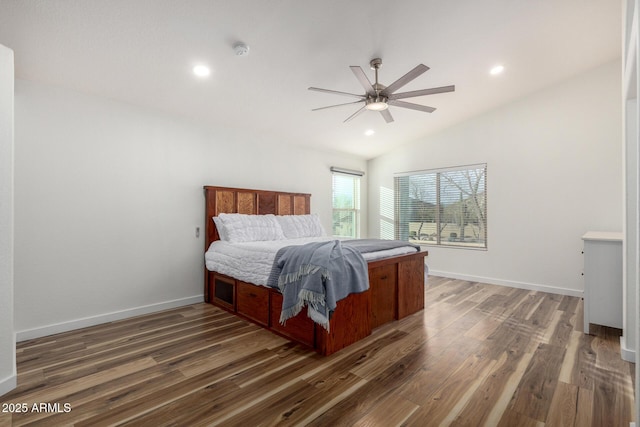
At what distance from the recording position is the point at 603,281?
9.04 feet

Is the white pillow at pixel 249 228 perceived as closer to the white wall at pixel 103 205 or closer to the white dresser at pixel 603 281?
the white wall at pixel 103 205

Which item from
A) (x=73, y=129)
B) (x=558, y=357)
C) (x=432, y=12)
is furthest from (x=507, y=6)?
(x=73, y=129)

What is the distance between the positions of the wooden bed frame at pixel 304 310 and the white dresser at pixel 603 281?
5.03 ft

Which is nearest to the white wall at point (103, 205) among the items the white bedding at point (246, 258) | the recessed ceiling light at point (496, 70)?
the white bedding at point (246, 258)

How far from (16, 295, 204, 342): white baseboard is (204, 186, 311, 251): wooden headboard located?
74cm

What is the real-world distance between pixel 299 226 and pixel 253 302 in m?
1.55

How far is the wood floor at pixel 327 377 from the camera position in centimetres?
165

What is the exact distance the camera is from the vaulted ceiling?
218 centimetres

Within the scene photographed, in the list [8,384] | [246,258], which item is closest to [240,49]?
[246,258]

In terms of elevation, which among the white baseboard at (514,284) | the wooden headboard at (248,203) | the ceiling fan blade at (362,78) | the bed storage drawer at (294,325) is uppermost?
the ceiling fan blade at (362,78)

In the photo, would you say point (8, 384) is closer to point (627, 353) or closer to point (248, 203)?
point (248, 203)

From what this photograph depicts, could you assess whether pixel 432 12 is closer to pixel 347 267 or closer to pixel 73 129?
pixel 347 267

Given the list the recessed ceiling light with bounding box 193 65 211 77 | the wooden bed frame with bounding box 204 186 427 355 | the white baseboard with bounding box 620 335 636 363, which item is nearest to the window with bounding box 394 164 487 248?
the wooden bed frame with bounding box 204 186 427 355

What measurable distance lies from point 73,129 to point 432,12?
140 inches
